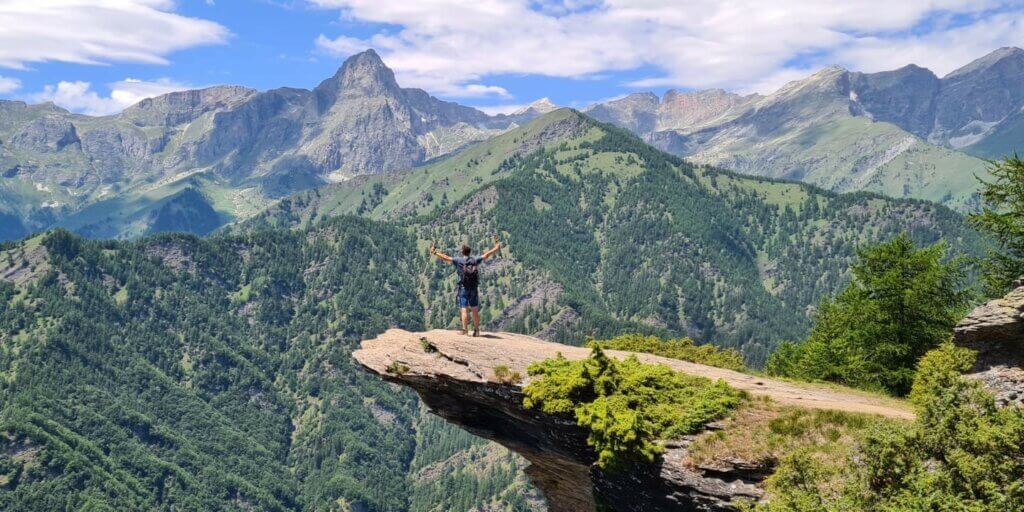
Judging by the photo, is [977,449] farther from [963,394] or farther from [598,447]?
[598,447]

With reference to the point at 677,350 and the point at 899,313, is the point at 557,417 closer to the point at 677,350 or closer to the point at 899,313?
the point at 899,313

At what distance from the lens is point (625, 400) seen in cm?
2889

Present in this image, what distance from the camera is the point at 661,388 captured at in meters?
29.9

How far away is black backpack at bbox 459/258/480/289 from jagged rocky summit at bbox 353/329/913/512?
9.20 ft

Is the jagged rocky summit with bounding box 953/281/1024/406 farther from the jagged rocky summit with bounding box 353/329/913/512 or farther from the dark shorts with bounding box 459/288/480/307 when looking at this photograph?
the dark shorts with bounding box 459/288/480/307

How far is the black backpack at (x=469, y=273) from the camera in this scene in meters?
37.1

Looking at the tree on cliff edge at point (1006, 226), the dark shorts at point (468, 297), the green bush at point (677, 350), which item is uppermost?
the tree on cliff edge at point (1006, 226)

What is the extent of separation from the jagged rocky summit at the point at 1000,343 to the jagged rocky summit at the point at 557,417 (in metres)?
4.25

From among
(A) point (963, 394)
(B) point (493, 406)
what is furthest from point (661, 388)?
(A) point (963, 394)

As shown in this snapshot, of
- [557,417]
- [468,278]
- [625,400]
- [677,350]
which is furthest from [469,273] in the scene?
[677,350]

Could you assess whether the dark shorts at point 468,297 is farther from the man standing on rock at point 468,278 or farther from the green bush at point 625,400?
the green bush at point 625,400

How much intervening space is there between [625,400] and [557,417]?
3.29m

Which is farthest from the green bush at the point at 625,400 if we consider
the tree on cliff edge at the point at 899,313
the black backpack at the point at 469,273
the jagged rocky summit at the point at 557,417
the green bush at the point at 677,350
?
the green bush at the point at 677,350

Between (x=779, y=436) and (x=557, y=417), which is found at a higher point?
(x=779, y=436)
